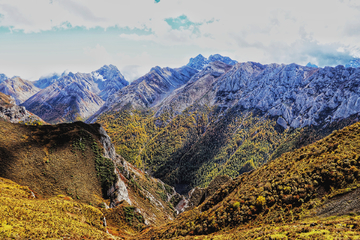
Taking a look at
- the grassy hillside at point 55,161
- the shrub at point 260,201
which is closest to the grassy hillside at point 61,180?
the grassy hillside at point 55,161

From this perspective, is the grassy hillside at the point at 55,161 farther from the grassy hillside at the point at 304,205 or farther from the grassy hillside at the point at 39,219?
the grassy hillside at the point at 304,205

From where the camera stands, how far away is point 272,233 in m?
22.2

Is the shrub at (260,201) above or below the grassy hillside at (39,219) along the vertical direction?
above

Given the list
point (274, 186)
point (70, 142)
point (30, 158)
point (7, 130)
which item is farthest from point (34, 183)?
point (274, 186)

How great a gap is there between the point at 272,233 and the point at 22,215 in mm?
43627

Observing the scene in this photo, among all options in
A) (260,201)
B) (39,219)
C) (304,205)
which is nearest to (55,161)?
(39,219)

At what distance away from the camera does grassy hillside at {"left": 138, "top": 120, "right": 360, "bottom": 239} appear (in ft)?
68.0

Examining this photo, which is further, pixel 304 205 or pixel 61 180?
pixel 61 180

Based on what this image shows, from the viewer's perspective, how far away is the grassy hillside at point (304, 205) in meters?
20.7

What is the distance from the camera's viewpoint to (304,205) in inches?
1030

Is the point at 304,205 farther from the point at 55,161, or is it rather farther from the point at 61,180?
the point at 55,161

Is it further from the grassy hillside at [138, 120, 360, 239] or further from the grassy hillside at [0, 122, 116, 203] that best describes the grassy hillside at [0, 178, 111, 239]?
the grassy hillside at [138, 120, 360, 239]

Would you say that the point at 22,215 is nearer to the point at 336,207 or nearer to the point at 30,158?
the point at 30,158

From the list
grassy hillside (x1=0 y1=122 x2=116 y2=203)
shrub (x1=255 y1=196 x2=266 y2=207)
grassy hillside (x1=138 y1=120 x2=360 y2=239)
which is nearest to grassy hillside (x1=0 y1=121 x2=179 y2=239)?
grassy hillside (x1=0 y1=122 x2=116 y2=203)
